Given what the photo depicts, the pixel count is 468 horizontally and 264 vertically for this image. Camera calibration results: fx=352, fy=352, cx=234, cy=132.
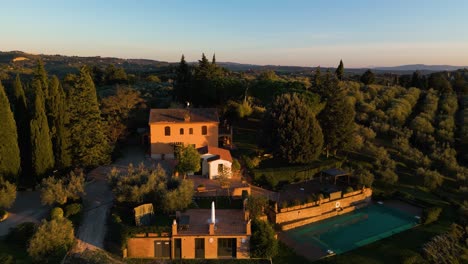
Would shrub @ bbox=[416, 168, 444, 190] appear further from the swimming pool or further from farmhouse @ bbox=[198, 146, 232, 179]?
farmhouse @ bbox=[198, 146, 232, 179]

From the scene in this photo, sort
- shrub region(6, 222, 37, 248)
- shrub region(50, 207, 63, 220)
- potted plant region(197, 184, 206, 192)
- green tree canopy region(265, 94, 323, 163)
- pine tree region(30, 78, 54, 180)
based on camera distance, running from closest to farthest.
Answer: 1. shrub region(6, 222, 37, 248)
2. shrub region(50, 207, 63, 220)
3. potted plant region(197, 184, 206, 192)
4. pine tree region(30, 78, 54, 180)
5. green tree canopy region(265, 94, 323, 163)

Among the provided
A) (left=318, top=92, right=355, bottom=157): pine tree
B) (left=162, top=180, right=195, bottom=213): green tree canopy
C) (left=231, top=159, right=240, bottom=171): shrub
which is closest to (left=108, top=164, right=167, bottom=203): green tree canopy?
(left=162, top=180, right=195, bottom=213): green tree canopy

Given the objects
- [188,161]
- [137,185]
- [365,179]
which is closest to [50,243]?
[137,185]

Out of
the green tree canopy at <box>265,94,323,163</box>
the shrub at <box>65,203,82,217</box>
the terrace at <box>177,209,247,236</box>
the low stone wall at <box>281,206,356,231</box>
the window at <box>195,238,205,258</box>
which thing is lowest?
the low stone wall at <box>281,206,356,231</box>

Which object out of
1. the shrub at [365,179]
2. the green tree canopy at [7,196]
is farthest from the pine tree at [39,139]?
the shrub at [365,179]

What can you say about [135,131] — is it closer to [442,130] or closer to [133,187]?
[133,187]

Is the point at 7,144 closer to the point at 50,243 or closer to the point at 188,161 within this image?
the point at 50,243
